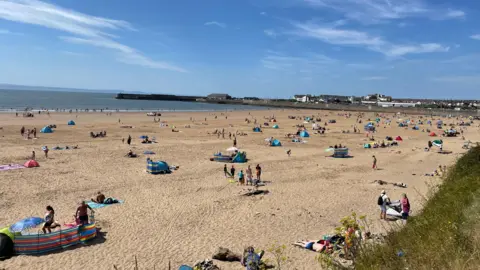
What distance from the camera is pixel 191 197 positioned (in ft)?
47.9

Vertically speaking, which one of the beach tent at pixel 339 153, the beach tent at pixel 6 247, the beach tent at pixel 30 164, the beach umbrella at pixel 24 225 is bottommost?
the beach tent at pixel 6 247

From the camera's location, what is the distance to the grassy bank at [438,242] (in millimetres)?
4684

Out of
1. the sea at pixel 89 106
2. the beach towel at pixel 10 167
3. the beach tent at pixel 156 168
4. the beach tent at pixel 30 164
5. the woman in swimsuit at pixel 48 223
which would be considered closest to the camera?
the woman in swimsuit at pixel 48 223

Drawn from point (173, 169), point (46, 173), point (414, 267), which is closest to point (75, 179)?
point (46, 173)

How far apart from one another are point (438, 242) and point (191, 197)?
1043cm

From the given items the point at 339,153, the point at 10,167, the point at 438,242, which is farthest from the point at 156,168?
the point at 438,242

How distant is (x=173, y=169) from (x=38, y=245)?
1034 cm

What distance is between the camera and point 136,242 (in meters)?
10.2

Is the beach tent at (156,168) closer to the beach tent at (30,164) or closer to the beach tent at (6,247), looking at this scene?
the beach tent at (30,164)

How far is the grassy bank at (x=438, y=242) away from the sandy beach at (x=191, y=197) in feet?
9.70

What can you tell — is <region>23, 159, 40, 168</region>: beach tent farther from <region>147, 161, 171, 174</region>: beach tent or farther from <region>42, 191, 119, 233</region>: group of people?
<region>42, 191, 119, 233</region>: group of people

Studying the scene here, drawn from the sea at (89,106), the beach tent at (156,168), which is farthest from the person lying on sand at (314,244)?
the sea at (89,106)

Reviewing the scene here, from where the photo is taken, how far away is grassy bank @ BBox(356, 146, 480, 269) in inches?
184

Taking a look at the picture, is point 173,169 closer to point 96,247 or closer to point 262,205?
point 262,205
